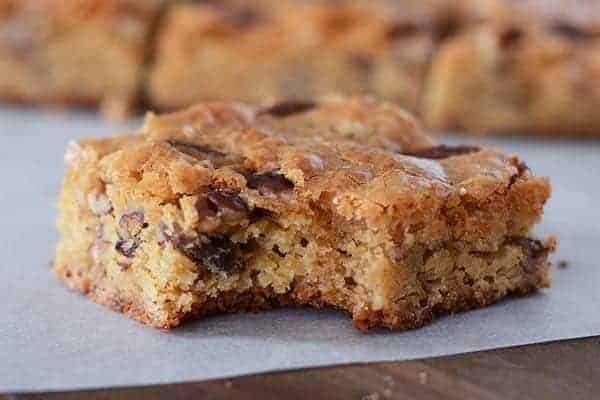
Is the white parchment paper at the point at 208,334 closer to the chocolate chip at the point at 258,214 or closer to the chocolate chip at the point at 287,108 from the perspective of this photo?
the chocolate chip at the point at 258,214

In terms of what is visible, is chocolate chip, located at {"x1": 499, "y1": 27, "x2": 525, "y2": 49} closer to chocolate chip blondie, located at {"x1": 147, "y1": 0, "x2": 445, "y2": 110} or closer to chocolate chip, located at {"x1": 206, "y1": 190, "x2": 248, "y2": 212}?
chocolate chip blondie, located at {"x1": 147, "y1": 0, "x2": 445, "y2": 110}

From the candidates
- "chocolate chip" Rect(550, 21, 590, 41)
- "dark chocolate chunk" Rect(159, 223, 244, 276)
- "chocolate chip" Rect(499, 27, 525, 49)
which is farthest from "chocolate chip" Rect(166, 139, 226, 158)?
"chocolate chip" Rect(550, 21, 590, 41)

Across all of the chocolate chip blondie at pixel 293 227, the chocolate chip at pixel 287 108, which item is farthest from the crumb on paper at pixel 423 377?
the chocolate chip at pixel 287 108

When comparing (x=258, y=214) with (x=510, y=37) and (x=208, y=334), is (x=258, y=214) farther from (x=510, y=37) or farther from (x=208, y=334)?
(x=510, y=37)

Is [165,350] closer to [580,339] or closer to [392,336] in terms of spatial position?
[392,336]

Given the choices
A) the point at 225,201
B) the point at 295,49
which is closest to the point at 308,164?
the point at 225,201

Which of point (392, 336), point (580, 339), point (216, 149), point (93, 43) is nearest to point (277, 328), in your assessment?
point (392, 336)
